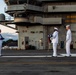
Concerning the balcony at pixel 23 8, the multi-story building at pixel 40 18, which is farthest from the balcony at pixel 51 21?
the balcony at pixel 23 8

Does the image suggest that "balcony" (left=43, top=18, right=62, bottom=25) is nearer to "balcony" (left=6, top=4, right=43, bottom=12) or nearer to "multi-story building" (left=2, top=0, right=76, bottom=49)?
"multi-story building" (left=2, top=0, right=76, bottom=49)

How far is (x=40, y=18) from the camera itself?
213 ft

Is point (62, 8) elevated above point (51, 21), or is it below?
above

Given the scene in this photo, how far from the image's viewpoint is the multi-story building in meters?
64.2

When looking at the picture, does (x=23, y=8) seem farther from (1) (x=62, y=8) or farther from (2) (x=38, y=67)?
(2) (x=38, y=67)

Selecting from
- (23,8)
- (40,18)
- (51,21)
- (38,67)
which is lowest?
(38,67)

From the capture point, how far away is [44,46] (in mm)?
65438

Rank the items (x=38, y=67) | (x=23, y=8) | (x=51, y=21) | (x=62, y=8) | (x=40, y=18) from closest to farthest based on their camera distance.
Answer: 1. (x=38, y=67)
2. (x=23, y=8)
3. (x=62, y=8)
4. (x=40, y=18)
5. (x=51, y=21)

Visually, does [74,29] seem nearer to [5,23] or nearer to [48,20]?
[48,20]

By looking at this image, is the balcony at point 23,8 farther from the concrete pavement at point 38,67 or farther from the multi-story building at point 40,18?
the concrete pavement at point 38,67

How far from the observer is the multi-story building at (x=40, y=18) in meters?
64.2

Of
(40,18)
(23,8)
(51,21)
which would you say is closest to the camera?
(23,8)

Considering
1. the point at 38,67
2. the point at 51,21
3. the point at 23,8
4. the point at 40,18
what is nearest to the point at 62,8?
the point at 51,21

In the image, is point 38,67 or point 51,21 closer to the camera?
point 38,67
